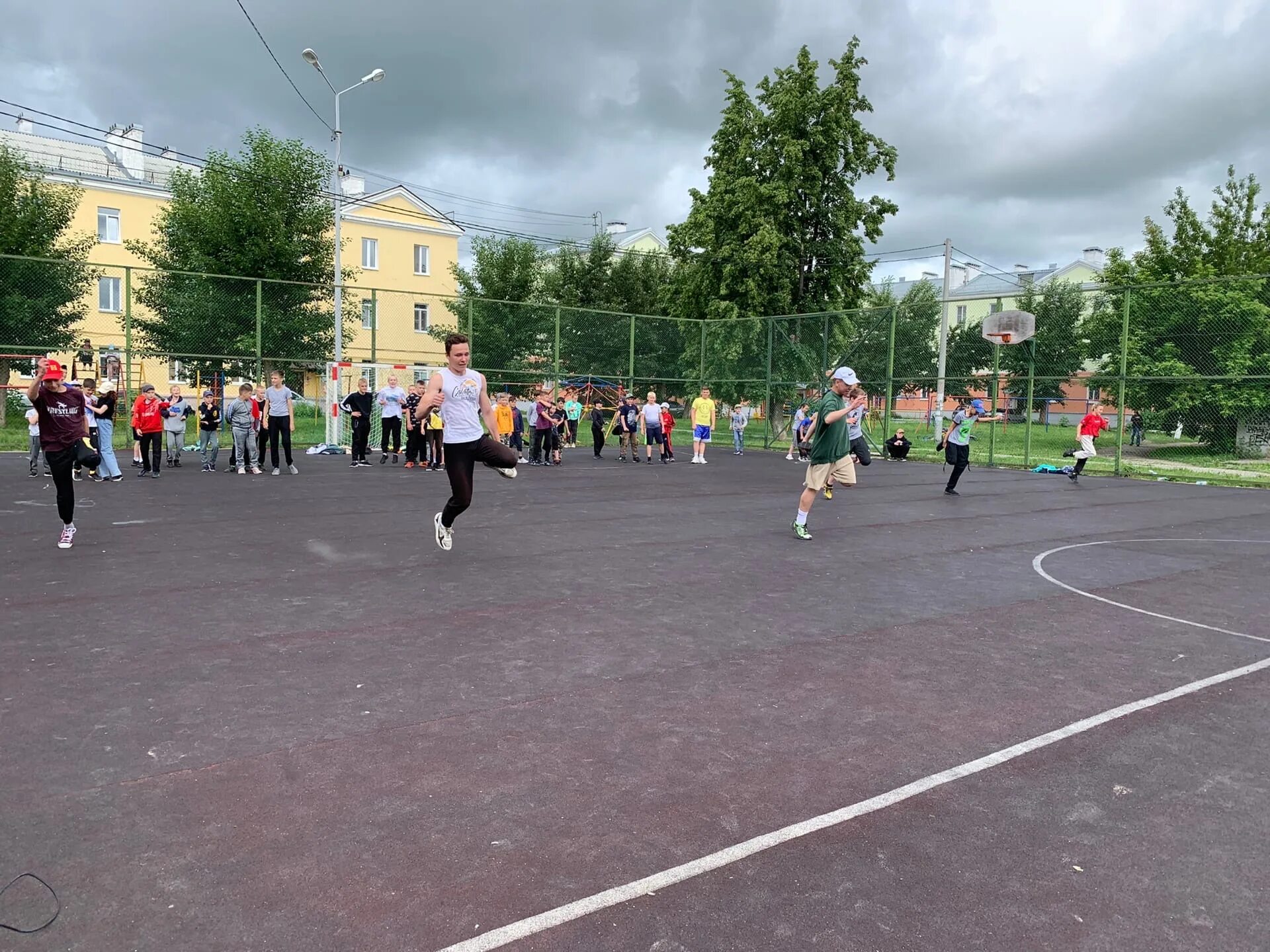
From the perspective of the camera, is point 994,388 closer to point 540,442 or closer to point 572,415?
point 572,415

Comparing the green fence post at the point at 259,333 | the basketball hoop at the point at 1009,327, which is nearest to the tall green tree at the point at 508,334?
the green fence post at the point at 259,333

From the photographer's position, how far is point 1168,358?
20672mm

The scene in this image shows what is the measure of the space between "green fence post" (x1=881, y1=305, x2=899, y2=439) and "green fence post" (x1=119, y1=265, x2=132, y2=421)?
1954 cm

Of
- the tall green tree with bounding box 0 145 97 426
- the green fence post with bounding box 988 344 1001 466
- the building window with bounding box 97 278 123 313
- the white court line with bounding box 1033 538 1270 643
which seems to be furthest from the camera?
the green fence post with bounding box 988 344 1001 466

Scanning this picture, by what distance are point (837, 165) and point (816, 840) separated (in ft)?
117

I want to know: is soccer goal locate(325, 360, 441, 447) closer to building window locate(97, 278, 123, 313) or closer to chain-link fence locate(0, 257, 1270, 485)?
chain-link fence locate(0, 257, 1270, 485)

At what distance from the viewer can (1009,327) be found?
910 inches

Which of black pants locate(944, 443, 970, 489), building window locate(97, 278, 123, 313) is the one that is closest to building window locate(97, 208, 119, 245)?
building window locate(97, 278, 123, 313)

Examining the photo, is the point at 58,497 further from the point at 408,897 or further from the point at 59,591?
the point at 408,897

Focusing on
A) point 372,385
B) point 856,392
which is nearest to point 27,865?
point 856,392

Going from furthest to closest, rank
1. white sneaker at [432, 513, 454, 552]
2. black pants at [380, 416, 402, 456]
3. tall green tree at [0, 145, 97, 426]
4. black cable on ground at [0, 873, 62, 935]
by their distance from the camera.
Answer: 1. black pants at [380, 416, 402, 456]
2. tall green tree at [0, 145, 97, 426]
3. white sneaker at [432, 513, 454, 552]
4. black cable on ground at [0, 873, 62, 935]

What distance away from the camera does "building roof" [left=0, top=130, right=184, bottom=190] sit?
149 feet

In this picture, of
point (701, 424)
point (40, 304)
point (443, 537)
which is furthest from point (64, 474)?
point (701, 424)

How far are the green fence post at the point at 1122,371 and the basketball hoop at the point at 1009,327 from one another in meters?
2.03
